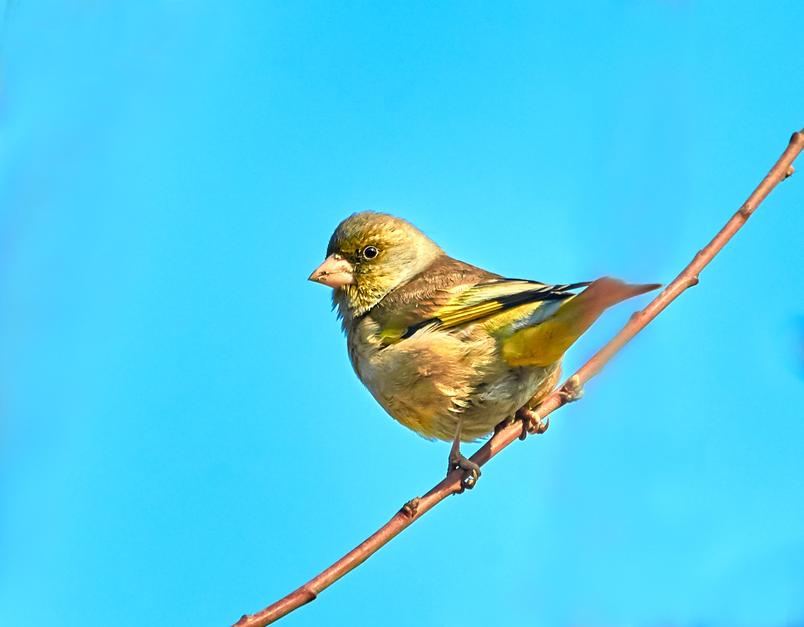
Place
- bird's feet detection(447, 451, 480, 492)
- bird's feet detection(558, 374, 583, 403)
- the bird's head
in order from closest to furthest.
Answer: bird's feet detection(558, 374, 583, 403), bird's feet detection(447, 451, 480, 492), the bird's head

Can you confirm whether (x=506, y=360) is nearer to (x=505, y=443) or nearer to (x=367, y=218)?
(x=505, y=443)

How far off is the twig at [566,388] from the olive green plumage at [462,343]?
0.41 m

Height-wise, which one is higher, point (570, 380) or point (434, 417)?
point (434, 417)

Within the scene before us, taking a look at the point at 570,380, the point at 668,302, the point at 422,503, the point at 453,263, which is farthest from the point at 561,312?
the point at 453,263

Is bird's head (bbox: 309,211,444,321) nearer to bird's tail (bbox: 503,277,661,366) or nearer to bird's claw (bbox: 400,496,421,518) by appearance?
bird's tail (bbox: 503,277,661,366)

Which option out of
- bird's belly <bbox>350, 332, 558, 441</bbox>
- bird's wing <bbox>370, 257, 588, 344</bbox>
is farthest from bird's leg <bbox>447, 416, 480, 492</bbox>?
bird's wing <bbox>370, 257, 588, 344</bbox>

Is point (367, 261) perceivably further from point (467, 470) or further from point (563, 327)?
point (467, 470)

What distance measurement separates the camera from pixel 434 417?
16.3 feet

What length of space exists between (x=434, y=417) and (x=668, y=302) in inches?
71.8

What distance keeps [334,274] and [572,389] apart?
2462 mm

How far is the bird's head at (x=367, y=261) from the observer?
588 cm

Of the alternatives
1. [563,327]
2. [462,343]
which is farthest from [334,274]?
[563,327]

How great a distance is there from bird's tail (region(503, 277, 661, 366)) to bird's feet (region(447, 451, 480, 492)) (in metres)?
0.66

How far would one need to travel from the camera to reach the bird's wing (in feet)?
15.0
